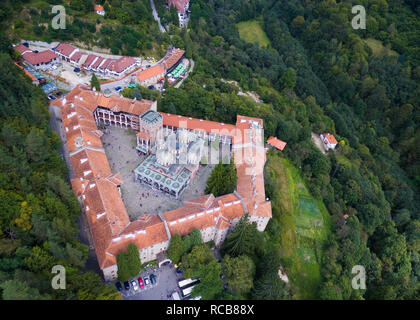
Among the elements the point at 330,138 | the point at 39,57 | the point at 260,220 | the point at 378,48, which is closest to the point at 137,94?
the point at 39,57

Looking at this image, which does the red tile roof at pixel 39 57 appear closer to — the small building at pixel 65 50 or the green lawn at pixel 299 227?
the small building at pixel 65 50

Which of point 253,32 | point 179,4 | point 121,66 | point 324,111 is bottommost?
point 324,111

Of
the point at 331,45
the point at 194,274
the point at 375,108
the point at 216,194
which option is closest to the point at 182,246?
the point at 194,274

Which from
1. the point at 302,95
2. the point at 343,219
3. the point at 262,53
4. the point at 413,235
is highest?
the point at 262,53

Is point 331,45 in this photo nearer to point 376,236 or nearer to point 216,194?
point 376,236

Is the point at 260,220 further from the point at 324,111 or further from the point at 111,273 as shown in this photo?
the point at 324,111

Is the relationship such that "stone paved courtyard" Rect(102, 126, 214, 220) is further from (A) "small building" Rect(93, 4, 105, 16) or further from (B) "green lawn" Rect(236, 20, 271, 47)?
(B) "green lawn" Rect(236, 20, 271, 47)
